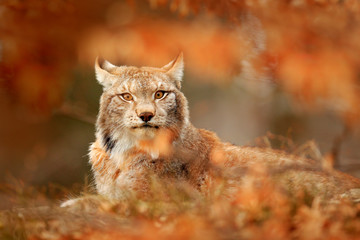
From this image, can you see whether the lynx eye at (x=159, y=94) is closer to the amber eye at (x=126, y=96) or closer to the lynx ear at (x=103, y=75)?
the amber eye at (x=126, y=96)

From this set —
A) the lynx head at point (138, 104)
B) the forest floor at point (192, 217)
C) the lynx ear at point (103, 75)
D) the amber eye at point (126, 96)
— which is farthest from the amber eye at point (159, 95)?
the forest floor at point (192, 217)

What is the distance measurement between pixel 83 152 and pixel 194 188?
4672 mm

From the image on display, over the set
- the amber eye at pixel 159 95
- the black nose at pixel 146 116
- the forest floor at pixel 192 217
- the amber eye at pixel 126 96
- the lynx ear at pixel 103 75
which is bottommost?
the forest floor at pixel 192 217

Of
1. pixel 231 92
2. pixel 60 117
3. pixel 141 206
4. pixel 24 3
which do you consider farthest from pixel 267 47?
pixel 60 117

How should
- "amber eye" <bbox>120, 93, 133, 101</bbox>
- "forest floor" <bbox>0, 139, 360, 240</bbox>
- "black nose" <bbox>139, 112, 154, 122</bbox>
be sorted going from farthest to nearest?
"amber eye" <bbox>120, 93, 133, 101</bbox> < "black nose" <bbox>139, 112, 154, 122</bbox> < "forest floor" <bbox>0, 139, 360, 240</bbox>

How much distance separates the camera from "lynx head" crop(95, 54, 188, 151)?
4.24 meters

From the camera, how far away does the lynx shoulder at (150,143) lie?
4.29 meters

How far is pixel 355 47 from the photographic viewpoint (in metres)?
3.68

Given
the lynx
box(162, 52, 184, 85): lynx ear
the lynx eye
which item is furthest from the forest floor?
box(162, 52, 184, 85): lynx ear

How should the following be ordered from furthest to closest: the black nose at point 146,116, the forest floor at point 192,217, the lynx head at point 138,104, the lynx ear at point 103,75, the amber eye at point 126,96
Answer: the lynx ear at point 103,75, the amber eye at point 126,96, the lynx head at point 138,104, the black nose at point 146,116, the forest floor at point 192,217

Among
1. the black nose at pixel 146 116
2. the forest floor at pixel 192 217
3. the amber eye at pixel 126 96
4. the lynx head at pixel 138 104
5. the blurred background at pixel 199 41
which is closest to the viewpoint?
the forest floor at pixel 192 217

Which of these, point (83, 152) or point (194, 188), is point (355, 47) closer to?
point (194, 188)

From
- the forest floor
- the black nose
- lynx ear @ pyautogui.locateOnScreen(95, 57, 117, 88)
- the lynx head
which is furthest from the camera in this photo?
lynx ear @ pyautogui.locateOnScreen(95, 57, 117, 88)

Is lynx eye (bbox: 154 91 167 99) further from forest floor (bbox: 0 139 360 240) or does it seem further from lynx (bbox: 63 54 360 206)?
forest floor (bbox: 0 139 360 240)
